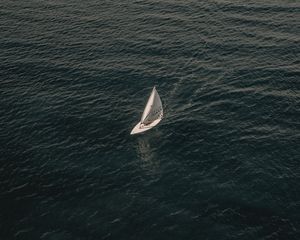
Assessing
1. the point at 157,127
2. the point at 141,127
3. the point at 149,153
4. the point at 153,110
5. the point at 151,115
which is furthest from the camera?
the point at 157,127

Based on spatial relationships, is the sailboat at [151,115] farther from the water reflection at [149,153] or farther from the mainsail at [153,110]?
the water reflection at [149,153]

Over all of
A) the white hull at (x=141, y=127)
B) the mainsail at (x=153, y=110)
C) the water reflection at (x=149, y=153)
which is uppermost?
the mainsail at (x=153, y=110)

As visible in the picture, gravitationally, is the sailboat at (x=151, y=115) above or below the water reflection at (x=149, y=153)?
above

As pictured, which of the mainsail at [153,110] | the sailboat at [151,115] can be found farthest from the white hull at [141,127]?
the mainsail at [153,110]

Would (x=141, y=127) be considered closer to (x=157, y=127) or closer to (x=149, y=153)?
(x=157, y=127)

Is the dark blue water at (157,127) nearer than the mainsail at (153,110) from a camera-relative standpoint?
Yes

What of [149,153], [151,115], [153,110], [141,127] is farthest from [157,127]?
[149,153]

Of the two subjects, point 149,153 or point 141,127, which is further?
point 141,127
